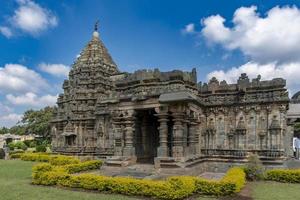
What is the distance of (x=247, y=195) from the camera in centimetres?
1015

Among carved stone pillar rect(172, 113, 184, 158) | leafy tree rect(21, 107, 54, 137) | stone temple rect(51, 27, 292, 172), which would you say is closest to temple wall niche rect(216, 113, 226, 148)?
stone temple rect(51, 27, 292, 172)

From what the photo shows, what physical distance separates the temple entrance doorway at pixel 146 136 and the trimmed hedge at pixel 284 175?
6043mm

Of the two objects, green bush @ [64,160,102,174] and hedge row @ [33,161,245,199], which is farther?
green bush @ [64,160,102,174]

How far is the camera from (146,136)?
16469mm

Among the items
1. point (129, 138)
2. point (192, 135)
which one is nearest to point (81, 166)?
point (129, 138)

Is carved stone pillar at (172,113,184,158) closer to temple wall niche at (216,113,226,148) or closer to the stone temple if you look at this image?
the stone temple

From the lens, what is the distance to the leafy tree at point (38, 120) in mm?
51969

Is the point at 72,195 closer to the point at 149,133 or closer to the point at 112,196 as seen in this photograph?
the point at 112,196

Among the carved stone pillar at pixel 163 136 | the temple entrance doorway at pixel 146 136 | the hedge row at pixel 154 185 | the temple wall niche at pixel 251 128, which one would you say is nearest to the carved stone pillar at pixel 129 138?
the temple entrance doorway at pixel 146 136

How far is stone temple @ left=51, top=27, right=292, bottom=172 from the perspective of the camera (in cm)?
1336

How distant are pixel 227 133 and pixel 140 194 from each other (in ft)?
30.4

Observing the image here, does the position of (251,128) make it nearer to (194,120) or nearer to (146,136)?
(194,120)

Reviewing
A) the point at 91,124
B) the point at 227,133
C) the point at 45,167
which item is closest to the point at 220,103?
the point at 227,133

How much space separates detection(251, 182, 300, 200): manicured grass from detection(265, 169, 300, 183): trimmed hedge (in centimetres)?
62
